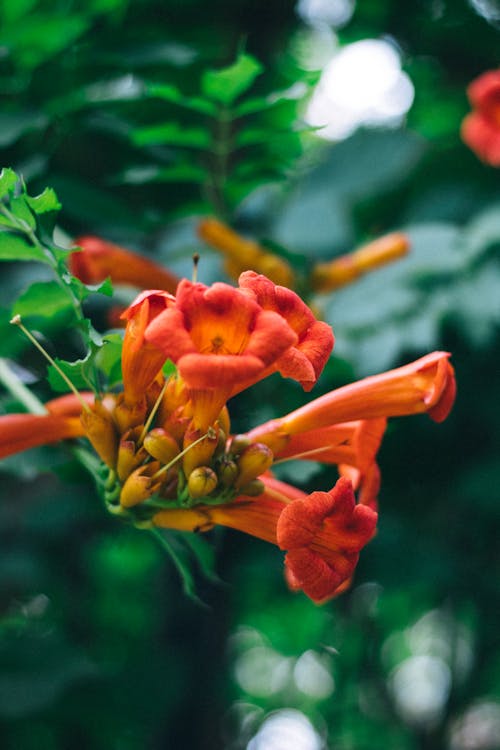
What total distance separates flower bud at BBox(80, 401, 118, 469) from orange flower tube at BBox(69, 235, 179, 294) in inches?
33.8

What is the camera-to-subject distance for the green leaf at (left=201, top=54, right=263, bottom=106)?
1865 millimetres

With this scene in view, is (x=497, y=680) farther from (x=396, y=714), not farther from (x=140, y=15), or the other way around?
(x=140, y=15)

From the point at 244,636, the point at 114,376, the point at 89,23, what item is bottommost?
the point at 244,636

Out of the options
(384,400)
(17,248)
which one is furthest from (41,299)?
(384,400)

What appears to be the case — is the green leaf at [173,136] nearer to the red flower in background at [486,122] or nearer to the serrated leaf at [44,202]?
the serrated leaf at [44,202]

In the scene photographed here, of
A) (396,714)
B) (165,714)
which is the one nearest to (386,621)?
(396,714)

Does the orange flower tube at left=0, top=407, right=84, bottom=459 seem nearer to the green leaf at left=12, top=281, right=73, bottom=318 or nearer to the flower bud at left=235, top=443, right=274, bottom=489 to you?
the green leaf at left=12, top=281, right=73, bottom=318

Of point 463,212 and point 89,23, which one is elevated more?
point 89,23

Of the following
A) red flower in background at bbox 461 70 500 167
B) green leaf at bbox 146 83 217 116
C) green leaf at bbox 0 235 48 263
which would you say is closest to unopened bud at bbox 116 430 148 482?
green leaf at bbox 0 235 48 263

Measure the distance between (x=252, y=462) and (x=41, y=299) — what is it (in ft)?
1.75

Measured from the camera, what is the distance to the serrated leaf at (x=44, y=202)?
125 centimetres

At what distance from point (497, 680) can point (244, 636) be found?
2109mm

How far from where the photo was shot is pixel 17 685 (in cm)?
290

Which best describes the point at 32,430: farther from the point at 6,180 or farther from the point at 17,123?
the point at 17,123
